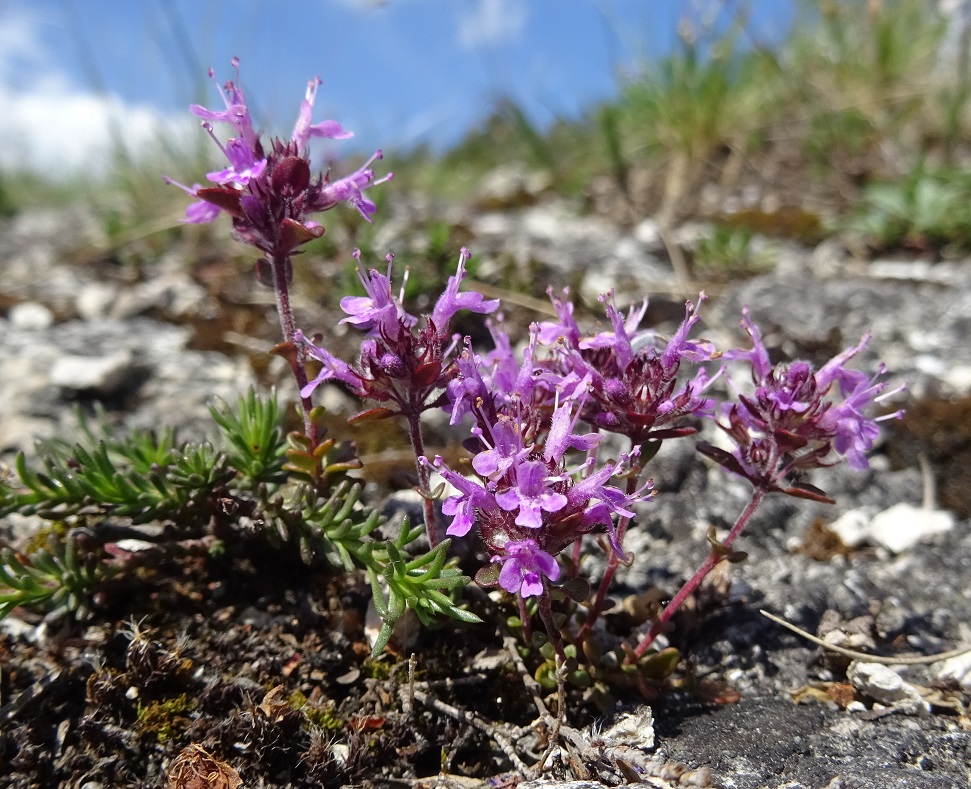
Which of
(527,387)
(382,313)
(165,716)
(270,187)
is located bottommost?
(165,716)

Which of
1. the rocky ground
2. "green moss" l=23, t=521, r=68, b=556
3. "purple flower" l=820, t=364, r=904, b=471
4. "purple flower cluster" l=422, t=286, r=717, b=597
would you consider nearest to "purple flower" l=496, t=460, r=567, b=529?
"purple flower cluster" l=422, t=286, r=717, b=597

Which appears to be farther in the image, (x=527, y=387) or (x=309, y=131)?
(x=309, y=131)

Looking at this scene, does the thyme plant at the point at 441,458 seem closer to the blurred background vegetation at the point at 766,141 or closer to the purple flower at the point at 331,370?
the purple flower at the point at 331,370

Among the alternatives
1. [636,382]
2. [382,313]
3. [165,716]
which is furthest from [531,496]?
[165,716]

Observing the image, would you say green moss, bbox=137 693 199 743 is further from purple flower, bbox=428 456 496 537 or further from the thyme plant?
purple flower, bbox=428 456 496 537

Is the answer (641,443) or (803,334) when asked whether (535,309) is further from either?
(641,443)

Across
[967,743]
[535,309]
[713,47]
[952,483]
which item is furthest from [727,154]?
[967,743]

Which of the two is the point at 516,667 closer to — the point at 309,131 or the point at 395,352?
the point at 395,352
